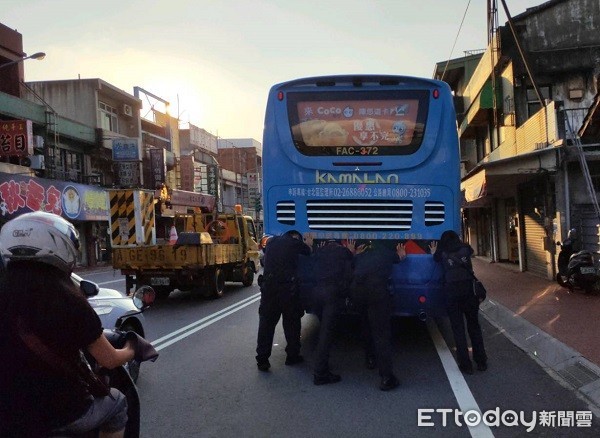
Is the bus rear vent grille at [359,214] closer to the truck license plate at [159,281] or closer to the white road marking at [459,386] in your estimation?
the white road marking at [459,386]

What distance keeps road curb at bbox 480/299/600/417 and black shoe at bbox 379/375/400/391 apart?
1.75 metres

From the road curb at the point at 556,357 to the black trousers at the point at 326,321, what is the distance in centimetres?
248

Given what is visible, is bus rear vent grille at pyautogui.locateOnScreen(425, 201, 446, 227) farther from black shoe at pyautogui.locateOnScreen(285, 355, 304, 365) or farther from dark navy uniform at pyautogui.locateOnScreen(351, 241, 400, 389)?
black shoe at pyautogui.locateOnScreen(285, 355, 304, 365)

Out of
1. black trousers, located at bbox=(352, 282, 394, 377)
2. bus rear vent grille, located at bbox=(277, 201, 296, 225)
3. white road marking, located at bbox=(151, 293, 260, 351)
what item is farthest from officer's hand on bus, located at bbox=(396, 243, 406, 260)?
white road marking, located at bbox=(151, 293, 260, 351)

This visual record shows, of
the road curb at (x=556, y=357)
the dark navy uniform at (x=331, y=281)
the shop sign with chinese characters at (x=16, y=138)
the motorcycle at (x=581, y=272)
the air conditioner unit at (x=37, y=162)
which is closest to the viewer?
the road curb at (x=556, y=357)

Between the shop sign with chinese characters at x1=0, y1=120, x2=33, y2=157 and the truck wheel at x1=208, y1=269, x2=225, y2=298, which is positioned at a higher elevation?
the shop sign with chinese characters at x1=0, y1=120, x2=33, y2=157

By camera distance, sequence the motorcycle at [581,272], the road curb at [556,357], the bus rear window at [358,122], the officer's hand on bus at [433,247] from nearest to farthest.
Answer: the road curb at [556,357] → the officer's hand on bus at [433,247] → the bus rear window at [358,122] → the motorcycle at [581,272]

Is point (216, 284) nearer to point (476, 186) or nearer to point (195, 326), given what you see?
point (195, 326)

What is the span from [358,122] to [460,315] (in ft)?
9.52

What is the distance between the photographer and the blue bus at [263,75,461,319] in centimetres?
723

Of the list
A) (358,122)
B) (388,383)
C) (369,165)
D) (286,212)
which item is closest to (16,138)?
(286,212)

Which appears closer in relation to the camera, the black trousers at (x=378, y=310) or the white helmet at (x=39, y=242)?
the white helmet at (x=39, y=242)

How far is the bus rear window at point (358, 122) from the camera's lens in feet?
24.3

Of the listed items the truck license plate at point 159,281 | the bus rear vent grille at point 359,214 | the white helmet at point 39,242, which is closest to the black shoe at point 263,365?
the bus rear vent grille at point 359,214
